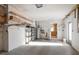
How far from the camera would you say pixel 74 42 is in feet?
9.70

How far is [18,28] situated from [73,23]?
1095 mm

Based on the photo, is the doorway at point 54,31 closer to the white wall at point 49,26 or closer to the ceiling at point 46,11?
the white wall at point 49,26

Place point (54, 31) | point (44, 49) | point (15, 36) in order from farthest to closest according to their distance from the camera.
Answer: point (15, 36)
point (54, 31)
point (44, 49)

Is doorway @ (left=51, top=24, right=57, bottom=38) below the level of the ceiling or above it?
below

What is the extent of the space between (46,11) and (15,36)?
94 cm

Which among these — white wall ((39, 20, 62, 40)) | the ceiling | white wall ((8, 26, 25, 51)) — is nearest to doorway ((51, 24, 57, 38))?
white wall ((39, 20, 62, 40))

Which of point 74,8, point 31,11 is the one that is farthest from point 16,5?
point 74,8

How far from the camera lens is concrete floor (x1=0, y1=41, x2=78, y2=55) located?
2781 mm

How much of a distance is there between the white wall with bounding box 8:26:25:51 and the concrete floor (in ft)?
0.51

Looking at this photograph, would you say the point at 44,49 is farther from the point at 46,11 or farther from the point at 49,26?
the point at 46,11

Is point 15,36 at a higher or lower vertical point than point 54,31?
lower

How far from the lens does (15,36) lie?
3.41 metres

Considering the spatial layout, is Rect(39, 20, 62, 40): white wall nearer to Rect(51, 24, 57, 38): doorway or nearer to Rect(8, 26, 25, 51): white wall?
Rect(51, 24, 57, 38): doorway

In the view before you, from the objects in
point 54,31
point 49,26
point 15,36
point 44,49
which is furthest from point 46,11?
point 15,36
